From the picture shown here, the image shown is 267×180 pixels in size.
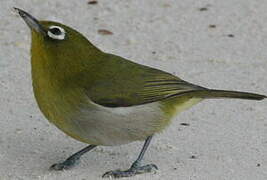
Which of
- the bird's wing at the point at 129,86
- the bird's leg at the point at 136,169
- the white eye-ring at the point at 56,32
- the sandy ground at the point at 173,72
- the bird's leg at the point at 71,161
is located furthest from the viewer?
the sandy ground at the point at 173,72

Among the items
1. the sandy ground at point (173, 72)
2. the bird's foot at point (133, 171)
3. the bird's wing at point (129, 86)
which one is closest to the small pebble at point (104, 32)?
the sandy ground at point (173, 72)

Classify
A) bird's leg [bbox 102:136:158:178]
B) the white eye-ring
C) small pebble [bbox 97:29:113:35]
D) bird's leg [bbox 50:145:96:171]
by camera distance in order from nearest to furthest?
the white eye-ring < bird's leg [bbox 102:136:158:178] < bird's leg [bbox 50:145:96:171] < small pebble [bbox 97:29:113:35]

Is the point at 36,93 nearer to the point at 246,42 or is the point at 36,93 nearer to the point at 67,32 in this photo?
the point at 67,32

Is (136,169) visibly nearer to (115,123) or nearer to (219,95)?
(115,123)

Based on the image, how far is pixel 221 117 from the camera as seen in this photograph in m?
6.58

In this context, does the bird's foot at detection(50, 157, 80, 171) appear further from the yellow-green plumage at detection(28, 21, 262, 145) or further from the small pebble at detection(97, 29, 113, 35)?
the small pebble at detection(97, 29, 113, 35)

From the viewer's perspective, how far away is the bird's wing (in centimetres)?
526

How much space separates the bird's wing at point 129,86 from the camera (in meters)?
5.26

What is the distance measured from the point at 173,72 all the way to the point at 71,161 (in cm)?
222

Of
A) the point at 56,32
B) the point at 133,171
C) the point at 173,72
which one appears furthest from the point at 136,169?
the point at 173,72

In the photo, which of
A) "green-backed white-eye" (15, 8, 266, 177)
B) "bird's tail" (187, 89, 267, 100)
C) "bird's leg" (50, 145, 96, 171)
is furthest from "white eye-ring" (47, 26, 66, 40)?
"bird's tail" (187, 89, 267, 100)

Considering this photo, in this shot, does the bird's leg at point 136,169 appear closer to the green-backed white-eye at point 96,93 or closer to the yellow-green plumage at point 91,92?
the green-backed white-eye at point 96,93

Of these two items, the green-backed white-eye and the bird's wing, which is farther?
the bird's wing

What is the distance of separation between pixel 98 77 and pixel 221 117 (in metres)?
1.62
